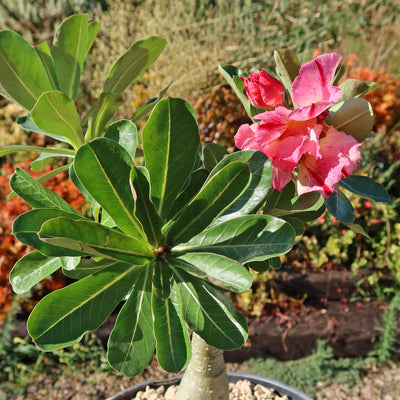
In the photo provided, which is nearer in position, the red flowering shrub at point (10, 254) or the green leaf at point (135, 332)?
the green leaf at point (135, 332)

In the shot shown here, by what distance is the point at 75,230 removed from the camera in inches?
21.2

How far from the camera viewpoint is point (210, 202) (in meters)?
0.62

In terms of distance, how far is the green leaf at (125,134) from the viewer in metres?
0.66

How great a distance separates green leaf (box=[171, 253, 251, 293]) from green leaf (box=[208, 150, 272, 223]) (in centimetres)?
9

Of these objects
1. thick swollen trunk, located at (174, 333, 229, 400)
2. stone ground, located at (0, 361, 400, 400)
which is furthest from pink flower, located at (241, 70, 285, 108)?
stone ground, located at (0, 361, 400, 400)

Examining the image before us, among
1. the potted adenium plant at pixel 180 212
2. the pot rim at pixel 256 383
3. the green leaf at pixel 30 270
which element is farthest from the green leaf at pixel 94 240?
the pot rim at pixel 256 383

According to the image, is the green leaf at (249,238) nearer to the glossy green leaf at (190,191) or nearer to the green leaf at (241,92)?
the glossy green leaf at (190,191)

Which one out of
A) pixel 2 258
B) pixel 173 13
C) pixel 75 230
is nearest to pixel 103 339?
pixel 2 258

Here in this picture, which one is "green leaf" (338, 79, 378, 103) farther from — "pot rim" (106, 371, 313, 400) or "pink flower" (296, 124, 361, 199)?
"pot rim" (106, 371, 313, 400)

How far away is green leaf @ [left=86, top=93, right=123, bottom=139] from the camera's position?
77 centimetres

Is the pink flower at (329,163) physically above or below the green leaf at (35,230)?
above

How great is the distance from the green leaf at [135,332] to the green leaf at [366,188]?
0.37 meters

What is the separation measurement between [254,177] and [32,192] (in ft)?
1.11

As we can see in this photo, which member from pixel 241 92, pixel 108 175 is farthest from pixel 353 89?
pixel 108 175
